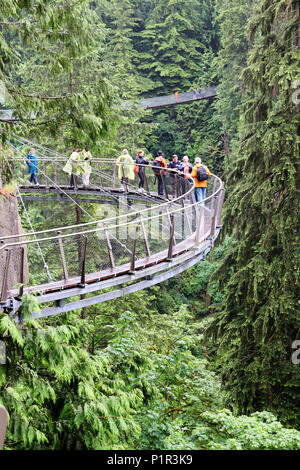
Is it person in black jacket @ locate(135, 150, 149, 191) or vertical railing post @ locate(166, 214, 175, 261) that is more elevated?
vertical railing post @ locate(166, 214, 175, 261)

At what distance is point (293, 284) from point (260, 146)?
292 cm

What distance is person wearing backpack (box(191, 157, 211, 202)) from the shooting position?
11.9m

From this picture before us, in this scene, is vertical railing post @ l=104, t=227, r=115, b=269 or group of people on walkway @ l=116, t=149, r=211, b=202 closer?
vertical railing post @ l=104, t=227, r=115, b=269

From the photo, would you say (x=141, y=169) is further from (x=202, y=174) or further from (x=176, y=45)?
(x=176, y=45)

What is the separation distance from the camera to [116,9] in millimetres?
39875

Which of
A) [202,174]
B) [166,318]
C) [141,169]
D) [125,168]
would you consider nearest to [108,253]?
[202,174]

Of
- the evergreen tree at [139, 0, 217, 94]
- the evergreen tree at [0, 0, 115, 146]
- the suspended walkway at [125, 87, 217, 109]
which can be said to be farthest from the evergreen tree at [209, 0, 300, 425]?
the evergreen tree at [139, 0, 217, 94]

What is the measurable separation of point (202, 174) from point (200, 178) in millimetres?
99

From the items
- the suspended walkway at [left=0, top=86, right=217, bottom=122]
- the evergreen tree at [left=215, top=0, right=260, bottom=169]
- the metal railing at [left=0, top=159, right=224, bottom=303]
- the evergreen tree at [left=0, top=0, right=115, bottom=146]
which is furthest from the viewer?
the suspended walkway at [left=0, top=86, right=217, bottom=122]

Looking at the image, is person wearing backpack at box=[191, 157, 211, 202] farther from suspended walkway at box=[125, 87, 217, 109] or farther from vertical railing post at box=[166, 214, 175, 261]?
suspended walkway at box=[125, 87, 217, 109]
